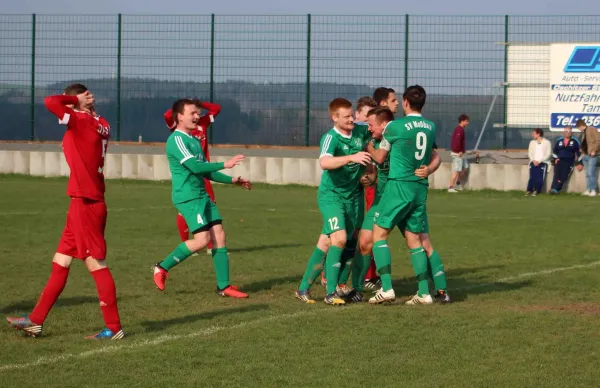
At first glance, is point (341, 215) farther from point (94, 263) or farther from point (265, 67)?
A: point (265, 67)

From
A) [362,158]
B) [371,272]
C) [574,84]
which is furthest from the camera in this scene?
[574,84]

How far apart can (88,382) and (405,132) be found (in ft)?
13.3

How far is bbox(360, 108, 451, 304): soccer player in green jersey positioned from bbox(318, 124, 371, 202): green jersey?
18cm

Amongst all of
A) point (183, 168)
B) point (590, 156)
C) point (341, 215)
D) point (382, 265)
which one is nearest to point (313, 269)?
point (341, 215)

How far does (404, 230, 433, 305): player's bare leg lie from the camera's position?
32.8 feet

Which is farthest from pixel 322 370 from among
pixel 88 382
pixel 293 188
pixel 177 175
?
pixel 293 188

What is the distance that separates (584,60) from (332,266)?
19271mm

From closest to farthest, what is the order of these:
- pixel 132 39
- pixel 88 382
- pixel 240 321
Answer: pixel 88 382
pixel 240 321
pixel 132 39

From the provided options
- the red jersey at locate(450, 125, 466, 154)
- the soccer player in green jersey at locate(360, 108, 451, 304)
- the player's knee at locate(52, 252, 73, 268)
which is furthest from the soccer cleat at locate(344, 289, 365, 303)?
the red jersey at locate(450, 125, 466, 154)

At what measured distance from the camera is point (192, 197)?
10.7 metres

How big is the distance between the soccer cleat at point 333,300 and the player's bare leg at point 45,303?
2.63 meters

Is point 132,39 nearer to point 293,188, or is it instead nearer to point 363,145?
point 293,188

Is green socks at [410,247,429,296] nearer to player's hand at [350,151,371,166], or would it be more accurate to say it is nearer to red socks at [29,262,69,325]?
player's hand at [350,151,371,166]

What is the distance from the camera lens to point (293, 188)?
1059 inches
